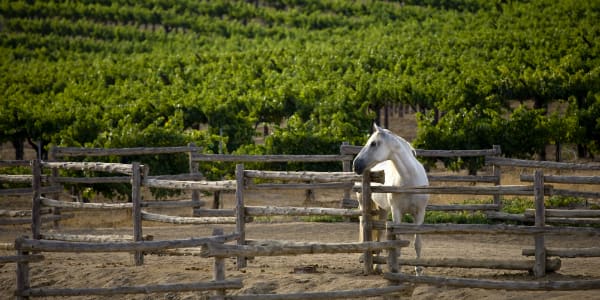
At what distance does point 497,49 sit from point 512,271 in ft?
129

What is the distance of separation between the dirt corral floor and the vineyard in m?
9.69

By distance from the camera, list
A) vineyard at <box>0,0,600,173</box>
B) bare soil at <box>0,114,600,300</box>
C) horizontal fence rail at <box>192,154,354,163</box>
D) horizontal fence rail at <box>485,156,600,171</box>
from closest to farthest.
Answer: bare soil at <box>0,114,600,300</box> → horizontal fence rail at <box>485,156,600,171</box> → horizontal fence rail at <box>192,154,354,163</box> → vineyard at <box>0,0,600,173</box>

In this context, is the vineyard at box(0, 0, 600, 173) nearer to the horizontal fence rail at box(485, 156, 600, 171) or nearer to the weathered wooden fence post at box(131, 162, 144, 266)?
the horizontal fence rail at box(485, 156, 600, 171)

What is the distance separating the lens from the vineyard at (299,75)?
2719cm

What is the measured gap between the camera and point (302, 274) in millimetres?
11812

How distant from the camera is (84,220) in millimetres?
21516

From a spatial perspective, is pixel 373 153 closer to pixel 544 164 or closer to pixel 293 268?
pixel 293 268

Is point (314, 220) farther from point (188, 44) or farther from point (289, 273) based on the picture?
point (188, 44)

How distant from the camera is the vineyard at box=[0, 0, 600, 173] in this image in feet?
89.2

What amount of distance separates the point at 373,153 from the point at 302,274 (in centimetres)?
192

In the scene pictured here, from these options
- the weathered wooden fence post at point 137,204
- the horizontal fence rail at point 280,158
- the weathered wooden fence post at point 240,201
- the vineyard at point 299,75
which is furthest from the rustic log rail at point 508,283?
the vineyard at point 299,75

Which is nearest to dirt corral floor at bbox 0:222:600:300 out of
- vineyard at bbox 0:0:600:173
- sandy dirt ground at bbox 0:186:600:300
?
sandy dirt ground at bbox 0:186:600:300

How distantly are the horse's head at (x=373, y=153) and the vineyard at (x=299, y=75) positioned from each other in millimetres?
13109

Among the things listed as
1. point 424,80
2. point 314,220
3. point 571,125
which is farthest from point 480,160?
point 424,80
